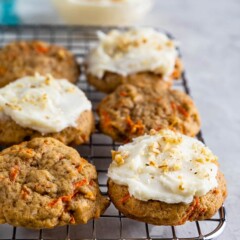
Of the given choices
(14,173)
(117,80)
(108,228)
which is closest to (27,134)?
(14,173)

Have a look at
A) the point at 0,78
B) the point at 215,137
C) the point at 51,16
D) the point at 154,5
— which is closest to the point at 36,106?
the point at 0,78

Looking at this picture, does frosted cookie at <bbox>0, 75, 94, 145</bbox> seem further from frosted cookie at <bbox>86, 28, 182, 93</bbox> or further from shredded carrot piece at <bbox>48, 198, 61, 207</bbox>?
shredded carrot piece at <bbox>48, 198, 61, 207</bbox>

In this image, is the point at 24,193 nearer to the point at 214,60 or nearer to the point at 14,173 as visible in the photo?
the point at 14,173

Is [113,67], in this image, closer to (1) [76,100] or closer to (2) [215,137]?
(1) [76,100]

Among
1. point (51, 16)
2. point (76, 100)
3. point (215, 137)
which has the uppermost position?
point (76, 100)

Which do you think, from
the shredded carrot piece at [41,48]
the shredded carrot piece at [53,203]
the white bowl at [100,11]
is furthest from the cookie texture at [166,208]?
the white bowl at [100,11]

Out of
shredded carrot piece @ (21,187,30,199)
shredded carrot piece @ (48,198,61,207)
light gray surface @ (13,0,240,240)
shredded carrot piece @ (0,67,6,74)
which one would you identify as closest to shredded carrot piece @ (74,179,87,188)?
shredded carrot piece @ (48,198,61,207)
